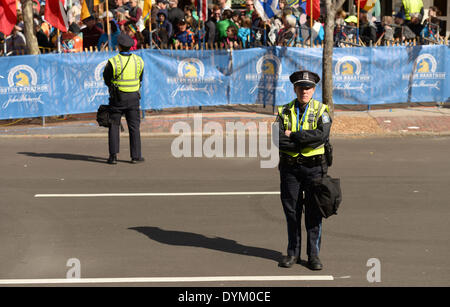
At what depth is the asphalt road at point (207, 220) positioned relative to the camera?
23.9ft

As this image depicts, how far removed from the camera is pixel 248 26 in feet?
64.7

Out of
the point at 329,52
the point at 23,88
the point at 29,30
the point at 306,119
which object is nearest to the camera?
the point at 306,119

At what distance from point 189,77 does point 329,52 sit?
10.3 feet

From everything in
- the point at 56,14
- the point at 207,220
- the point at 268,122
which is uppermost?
the point at 56,14

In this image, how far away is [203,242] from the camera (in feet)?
26.9

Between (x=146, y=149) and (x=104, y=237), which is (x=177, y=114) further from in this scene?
(x=104, y=237)

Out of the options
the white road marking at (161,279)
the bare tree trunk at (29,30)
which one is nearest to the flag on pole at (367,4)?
the bare tree trunk at (29,30)

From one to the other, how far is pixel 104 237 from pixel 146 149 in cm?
586

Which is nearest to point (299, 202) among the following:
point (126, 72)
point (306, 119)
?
point (306, 119)

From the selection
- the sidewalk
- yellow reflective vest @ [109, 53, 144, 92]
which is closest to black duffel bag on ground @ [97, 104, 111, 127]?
yellow reflective vest @ [109, 53, 144, 92]

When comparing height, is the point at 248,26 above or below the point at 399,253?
above

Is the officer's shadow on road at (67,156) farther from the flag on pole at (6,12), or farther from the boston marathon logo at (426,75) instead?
the boston marathon logo at (426,75)

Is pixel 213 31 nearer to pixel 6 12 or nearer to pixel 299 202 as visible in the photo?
pixel 6 12
